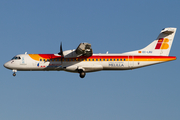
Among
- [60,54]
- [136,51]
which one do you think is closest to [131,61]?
[136,51]

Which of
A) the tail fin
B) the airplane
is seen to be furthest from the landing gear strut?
the tail fin

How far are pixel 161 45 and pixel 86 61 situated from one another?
957cm

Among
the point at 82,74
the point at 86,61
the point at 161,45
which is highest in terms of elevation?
the point at 161,45

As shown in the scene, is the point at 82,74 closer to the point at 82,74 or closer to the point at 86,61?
the point at 82,74

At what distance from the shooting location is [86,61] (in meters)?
33.3

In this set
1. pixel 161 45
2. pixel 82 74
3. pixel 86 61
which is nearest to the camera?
pixel 82 74

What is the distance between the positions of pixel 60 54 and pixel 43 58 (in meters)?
2.67

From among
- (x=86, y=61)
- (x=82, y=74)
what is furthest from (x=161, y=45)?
(x=82, y=74)

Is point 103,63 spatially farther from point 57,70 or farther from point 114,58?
point 57,70

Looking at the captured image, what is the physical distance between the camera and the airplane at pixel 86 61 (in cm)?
3309

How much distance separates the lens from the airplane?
3309cm

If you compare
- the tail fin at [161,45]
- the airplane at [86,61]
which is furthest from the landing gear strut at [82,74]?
the tail fin at [161,45]

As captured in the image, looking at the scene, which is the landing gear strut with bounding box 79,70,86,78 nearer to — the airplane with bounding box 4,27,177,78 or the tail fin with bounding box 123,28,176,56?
the airplane with bounding box 4,27,177,78

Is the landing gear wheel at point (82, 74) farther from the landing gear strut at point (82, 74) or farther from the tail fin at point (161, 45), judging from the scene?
the tail fin at point (161, 45)
